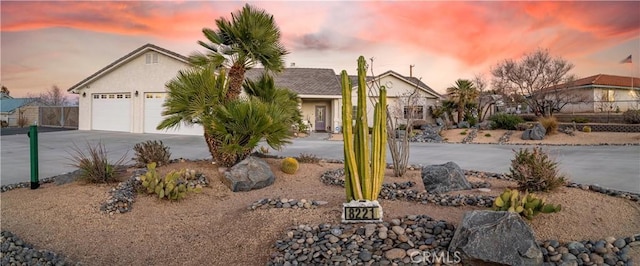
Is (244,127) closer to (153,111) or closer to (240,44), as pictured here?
(240,44)

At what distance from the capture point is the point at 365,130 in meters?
4.67

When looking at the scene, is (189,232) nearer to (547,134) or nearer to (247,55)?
(247,55)

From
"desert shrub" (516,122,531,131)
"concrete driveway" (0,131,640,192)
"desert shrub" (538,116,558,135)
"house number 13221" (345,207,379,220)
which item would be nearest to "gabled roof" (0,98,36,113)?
"concrete driveway" (0,131,640,192)

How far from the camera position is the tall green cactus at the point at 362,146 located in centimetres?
459

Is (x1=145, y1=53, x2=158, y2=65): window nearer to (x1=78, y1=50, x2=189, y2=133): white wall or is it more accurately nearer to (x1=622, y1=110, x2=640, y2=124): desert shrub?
(x1=78, y1=50, x2=189, y2=133): white wall

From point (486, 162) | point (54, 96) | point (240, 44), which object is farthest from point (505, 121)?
point (54, 96)

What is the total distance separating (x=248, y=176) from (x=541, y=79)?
23519 millimetres

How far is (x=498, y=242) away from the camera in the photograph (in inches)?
136

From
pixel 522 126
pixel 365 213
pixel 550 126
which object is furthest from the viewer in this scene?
pixel 522 126

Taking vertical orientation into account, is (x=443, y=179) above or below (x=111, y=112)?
below

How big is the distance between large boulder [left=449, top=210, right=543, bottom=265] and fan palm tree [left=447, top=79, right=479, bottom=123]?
71.3 feet

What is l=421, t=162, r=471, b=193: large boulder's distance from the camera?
584 cm

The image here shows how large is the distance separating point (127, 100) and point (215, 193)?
1804cm

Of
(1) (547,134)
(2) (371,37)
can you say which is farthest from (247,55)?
(1) (547,134)
